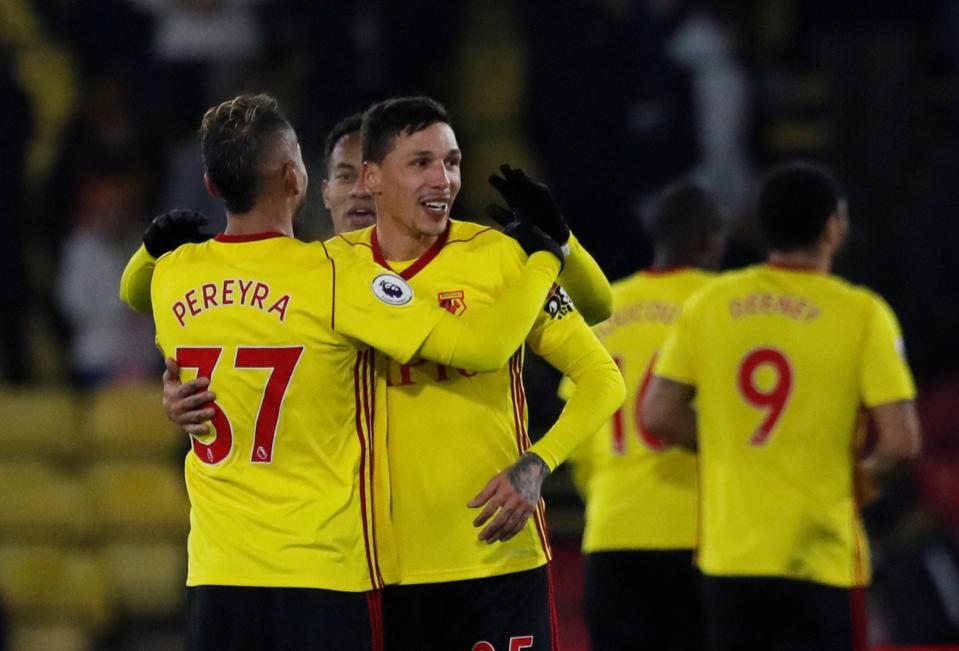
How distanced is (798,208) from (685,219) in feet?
2.57

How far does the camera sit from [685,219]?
612 cm

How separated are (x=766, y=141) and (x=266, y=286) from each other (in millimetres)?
6286

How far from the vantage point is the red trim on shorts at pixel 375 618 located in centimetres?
402

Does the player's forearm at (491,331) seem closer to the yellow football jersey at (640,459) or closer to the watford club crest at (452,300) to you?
the watford club crest at (452,300)

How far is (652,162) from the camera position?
951 centimetres

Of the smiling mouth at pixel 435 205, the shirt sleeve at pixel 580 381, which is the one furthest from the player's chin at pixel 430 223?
the shirt sleeve at pixel 580 381

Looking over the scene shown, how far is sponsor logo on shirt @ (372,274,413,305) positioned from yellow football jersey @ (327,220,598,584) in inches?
8.7

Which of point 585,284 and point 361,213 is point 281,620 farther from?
point 361,213

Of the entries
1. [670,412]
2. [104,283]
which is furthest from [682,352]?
[104,283]

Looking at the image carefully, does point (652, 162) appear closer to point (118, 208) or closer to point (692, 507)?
point (118, 208)

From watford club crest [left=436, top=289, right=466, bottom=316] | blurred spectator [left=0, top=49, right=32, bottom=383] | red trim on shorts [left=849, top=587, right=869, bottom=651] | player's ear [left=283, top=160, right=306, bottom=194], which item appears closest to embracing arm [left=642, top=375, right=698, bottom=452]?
red trim on shorts [left=849, top=587, right=869, bottom=651]

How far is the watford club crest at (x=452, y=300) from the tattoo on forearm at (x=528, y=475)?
1.28ft

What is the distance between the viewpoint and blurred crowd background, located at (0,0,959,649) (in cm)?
911

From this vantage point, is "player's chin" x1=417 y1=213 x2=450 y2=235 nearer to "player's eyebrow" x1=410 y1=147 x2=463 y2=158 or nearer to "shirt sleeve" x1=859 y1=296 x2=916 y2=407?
"player's eyebrow" x1=410 y1=147 x2=463 y2=158
